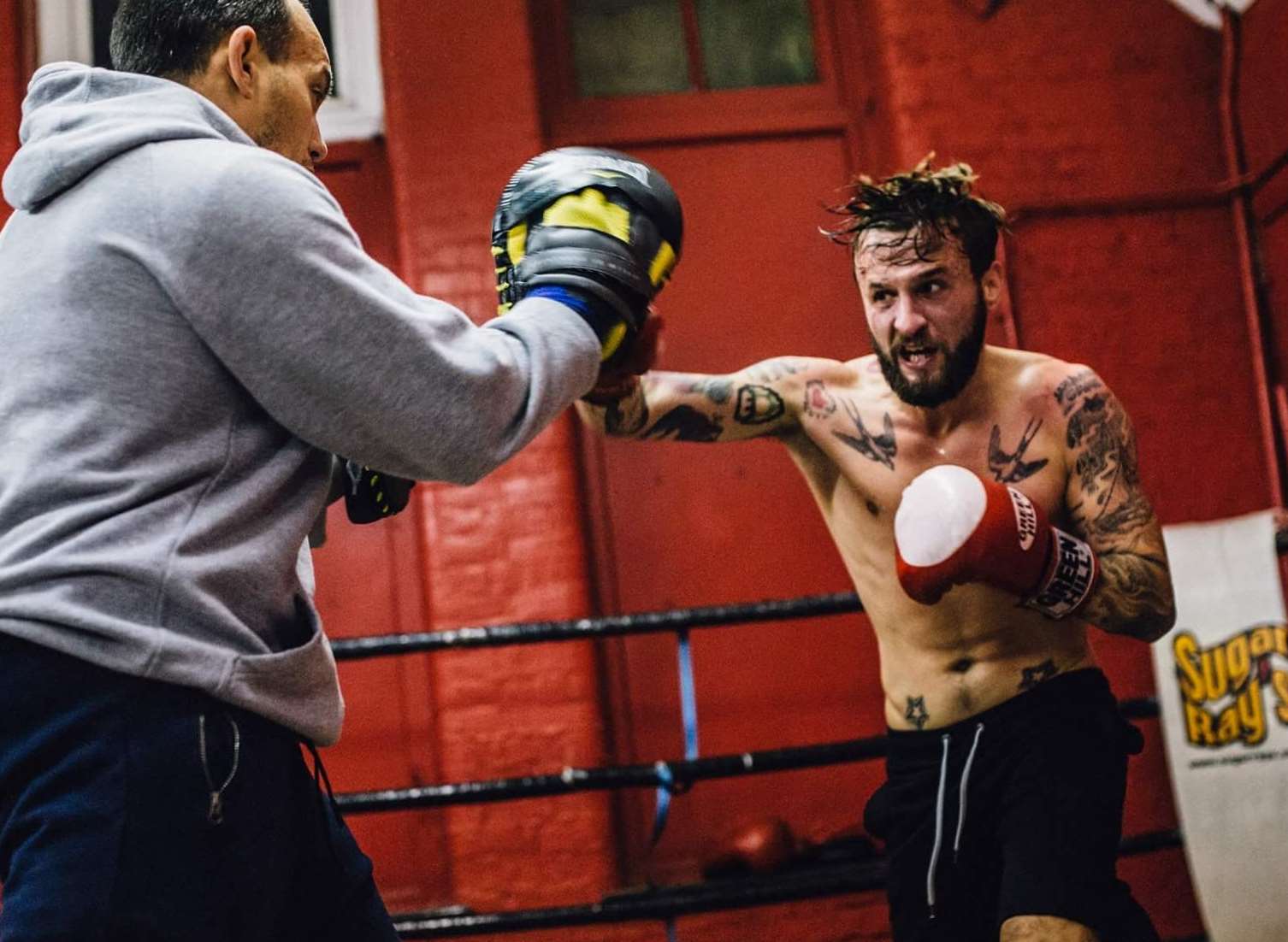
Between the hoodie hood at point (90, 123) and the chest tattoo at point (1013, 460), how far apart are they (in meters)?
1.54

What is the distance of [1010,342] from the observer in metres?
3.88

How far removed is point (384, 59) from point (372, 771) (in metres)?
2.20

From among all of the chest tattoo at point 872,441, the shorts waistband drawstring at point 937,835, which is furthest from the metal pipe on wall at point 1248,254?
the shorts waistband drawstring at point 937,835

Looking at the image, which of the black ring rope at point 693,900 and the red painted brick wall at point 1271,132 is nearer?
the black ring rope at point 693,900

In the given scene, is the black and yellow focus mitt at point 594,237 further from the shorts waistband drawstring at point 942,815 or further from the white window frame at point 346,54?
the white window frame at point 346,54

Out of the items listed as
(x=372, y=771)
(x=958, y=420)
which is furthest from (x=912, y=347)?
(x=372, y=771)

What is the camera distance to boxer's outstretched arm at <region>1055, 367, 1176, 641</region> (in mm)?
2121

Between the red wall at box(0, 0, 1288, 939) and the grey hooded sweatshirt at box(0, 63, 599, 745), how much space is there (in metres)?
2.57

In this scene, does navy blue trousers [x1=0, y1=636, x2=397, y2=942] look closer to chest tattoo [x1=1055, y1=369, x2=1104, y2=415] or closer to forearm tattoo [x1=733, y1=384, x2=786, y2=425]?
forearm tattoo [x1=733, y1=384, x2=786, y2=425]

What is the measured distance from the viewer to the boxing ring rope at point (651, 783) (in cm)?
284

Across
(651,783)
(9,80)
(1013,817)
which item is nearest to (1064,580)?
(1013,817)

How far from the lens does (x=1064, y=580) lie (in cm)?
201

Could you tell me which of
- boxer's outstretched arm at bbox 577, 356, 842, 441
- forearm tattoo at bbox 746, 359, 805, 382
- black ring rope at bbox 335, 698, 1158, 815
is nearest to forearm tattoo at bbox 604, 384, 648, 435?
boxer's outstretched arm at bbox 577, 356, 842, 441

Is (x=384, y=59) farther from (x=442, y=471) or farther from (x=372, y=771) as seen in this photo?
(x=442, y=471)
